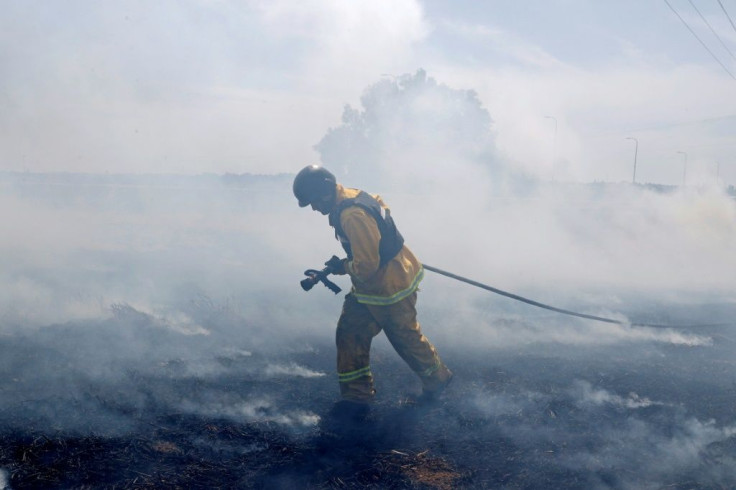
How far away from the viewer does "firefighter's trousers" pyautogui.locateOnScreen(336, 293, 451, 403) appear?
175 inches

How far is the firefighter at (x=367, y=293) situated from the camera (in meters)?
4.32

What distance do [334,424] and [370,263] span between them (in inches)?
44.8

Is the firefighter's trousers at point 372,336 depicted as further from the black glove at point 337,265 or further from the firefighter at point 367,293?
the black glove at point 337,265

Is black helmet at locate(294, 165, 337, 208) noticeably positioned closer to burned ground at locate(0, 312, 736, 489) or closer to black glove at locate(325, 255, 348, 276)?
black glove at locate(325, 255, 348, 276)

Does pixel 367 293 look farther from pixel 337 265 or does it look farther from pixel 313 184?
pixel 313 184

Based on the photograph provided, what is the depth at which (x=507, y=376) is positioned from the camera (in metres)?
5.10

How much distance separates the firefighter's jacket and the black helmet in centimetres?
10

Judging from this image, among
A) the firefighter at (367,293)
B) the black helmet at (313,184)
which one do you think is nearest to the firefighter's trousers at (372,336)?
the firefighter at (367,293)

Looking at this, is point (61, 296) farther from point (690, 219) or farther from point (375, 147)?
point (375, 147)

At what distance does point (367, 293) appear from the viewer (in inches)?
175

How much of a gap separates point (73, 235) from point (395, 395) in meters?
11.9

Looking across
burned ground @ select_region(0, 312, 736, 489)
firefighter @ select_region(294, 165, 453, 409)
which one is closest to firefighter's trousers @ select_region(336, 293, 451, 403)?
firefighter @ select_region(294, 165, 453, 409)

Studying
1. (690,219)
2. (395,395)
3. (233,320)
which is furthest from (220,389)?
(690,219)

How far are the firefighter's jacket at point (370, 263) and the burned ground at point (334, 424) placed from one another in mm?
827
